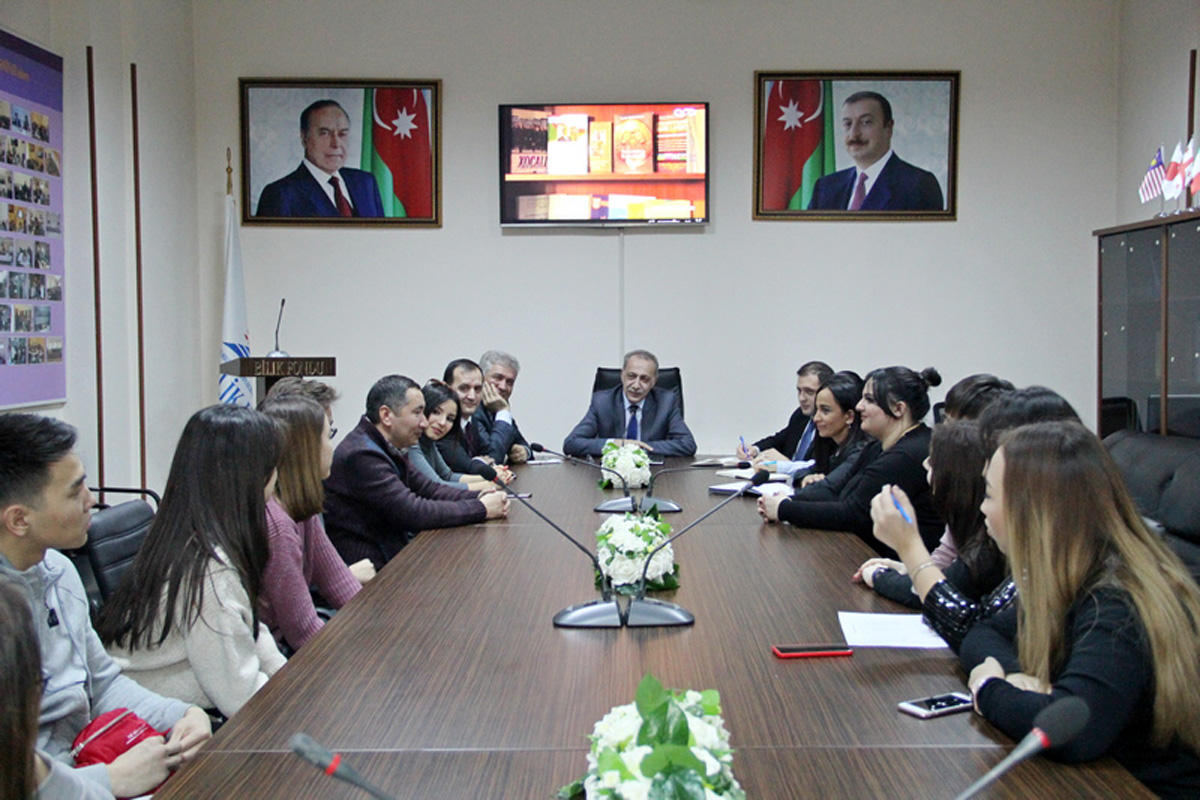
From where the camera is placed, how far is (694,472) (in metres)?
4.93

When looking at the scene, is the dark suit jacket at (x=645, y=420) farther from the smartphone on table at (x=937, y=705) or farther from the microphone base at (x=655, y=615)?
the smartphone on table at (x=937, y=705)

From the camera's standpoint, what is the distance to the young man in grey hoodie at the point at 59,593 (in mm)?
1822

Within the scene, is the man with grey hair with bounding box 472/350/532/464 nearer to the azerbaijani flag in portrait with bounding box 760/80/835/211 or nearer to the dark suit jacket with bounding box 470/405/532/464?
the dark suit jacket with bounding box 470/405/532/464

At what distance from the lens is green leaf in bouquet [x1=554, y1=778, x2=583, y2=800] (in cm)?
133

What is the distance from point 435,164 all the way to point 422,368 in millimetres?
1253

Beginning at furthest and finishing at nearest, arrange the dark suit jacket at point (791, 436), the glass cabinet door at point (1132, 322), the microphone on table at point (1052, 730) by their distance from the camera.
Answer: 1. the dark suit jacket at point (791, 436)
2. the glass cabinet door at point (1132, 322)
3. the microphone on table at point (1052, 730)

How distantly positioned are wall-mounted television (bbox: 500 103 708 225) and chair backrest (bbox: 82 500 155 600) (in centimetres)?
374

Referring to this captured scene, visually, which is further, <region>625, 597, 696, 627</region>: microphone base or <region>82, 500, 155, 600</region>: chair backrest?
<region>82, 500, 155, 600</region>: chair backrest

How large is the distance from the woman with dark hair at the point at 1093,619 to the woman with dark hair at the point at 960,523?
1.69 ft

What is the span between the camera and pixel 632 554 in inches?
92.2

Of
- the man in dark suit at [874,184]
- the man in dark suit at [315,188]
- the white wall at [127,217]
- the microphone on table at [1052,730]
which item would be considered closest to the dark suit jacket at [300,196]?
the man in dark suit at [315,188]

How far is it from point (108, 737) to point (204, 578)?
13.6 inches

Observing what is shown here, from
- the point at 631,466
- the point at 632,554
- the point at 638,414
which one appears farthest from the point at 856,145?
the point at 632,554

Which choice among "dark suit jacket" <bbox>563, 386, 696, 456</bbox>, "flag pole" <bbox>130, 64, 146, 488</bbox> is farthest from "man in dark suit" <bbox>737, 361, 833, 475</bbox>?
"flag pole" <bbox>130, 64, 146, 488</bbox>
